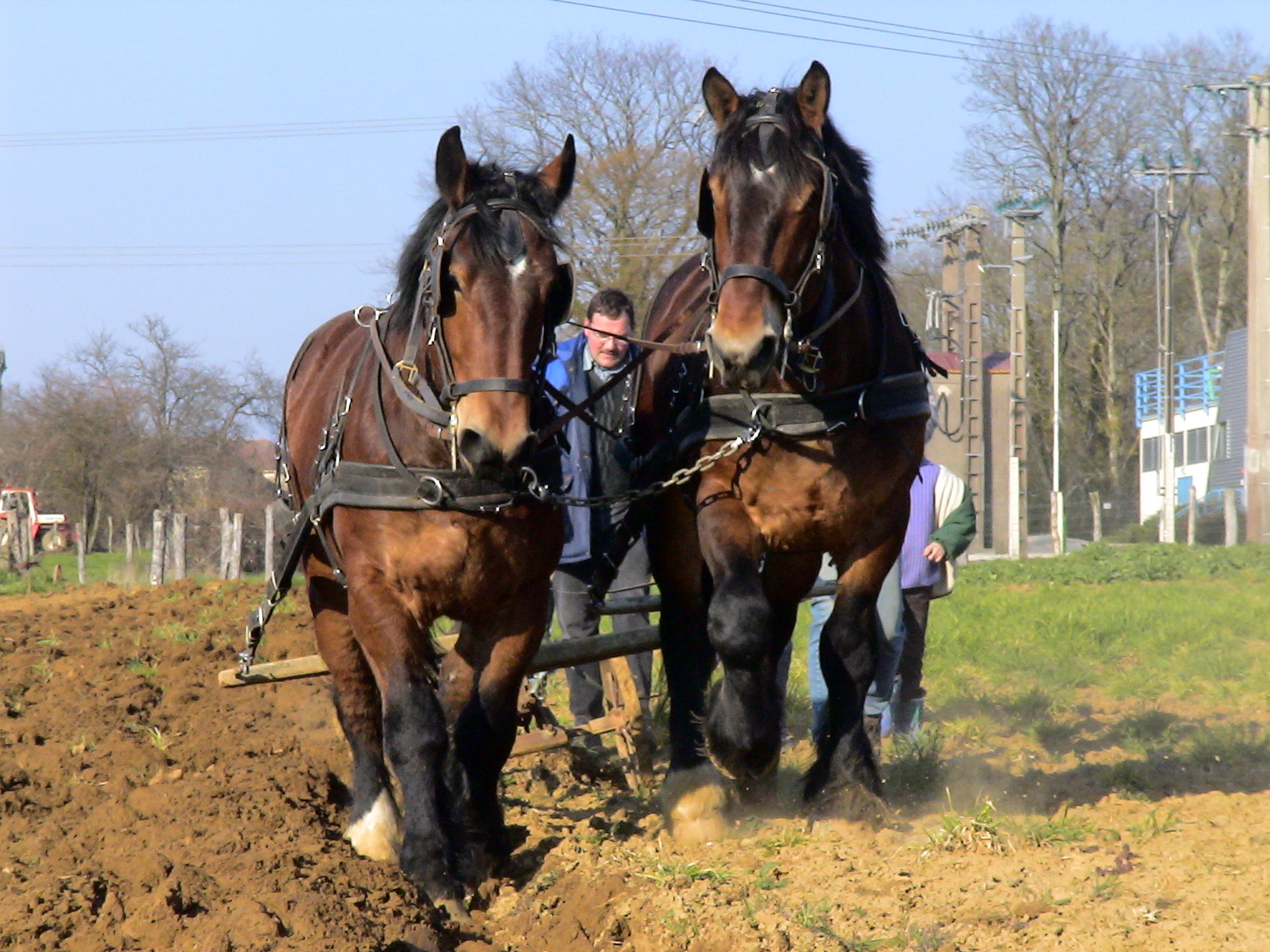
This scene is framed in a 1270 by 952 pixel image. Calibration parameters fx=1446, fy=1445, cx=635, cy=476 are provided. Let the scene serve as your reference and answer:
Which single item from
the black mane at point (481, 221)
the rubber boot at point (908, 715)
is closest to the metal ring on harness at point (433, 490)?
the black mane at point (481, 221)

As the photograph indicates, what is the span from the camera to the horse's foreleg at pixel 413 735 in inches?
153

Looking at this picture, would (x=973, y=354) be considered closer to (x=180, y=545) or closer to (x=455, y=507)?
(x=180, y=545)

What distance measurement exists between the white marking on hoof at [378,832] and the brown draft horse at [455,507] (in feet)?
1.56

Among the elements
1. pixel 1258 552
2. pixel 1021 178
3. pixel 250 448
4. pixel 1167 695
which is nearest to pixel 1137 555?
pixel 1258 552

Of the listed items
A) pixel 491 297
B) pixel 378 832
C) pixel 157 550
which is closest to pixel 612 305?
pixel 491 297

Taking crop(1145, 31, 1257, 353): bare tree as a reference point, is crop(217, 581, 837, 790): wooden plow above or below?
Answer: below

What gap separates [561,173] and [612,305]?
1971 millimetres

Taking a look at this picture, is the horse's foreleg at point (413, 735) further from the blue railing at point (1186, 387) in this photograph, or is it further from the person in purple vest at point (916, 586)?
the blue railing at point (1186, 387)

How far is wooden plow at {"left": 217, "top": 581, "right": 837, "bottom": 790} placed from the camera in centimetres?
Result: 491

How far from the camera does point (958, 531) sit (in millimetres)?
6664

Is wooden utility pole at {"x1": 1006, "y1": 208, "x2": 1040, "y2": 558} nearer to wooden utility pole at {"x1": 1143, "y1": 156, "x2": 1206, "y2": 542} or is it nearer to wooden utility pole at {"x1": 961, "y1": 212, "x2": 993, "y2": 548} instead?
wooden utility pole at {"x1": 961, "y1": 212, "x2": 993, "y2": 548}

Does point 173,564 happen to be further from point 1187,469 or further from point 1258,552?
point 1187,469

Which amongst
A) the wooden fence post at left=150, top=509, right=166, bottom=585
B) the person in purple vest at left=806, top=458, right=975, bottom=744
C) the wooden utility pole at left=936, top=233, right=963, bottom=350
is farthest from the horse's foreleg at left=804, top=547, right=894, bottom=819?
the wooden utility pole at left=936, top=233, right=963, bottom=350

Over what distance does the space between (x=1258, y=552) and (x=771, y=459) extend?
14.6 m
